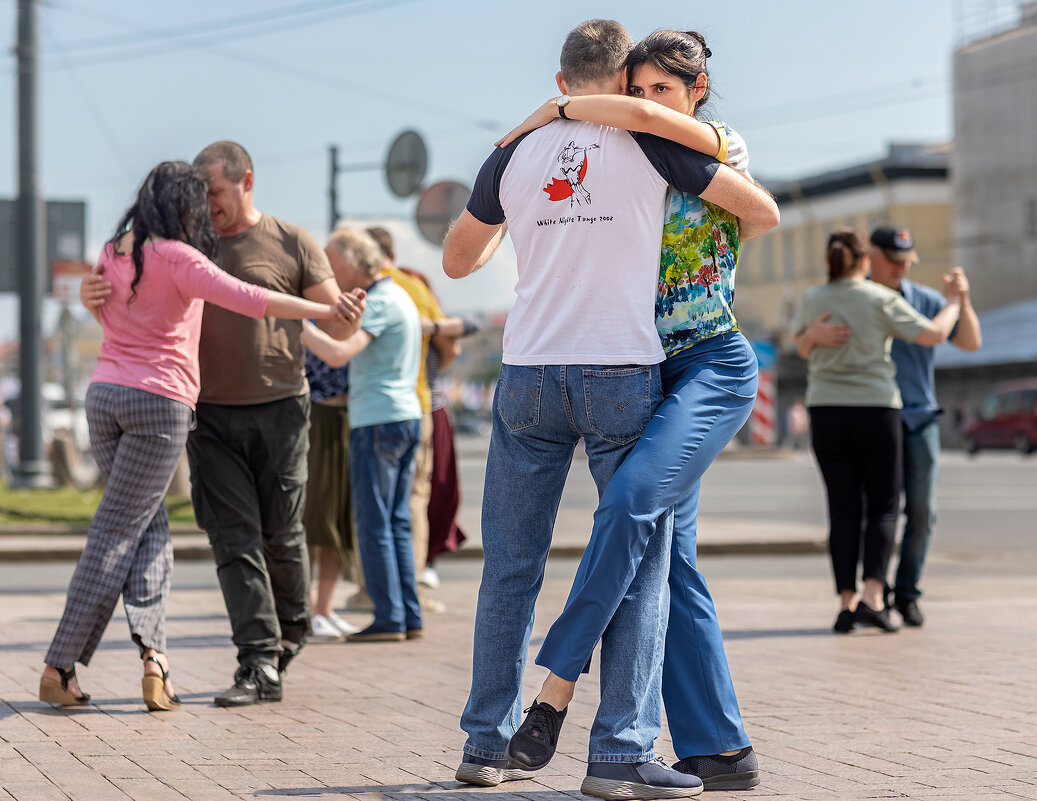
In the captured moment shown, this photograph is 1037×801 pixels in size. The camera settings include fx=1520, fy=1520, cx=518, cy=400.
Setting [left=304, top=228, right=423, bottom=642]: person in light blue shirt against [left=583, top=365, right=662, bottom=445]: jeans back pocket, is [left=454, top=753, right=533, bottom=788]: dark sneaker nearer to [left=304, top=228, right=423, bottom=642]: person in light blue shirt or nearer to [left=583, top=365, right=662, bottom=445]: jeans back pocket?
[left=583, top=365, right=662, bottom=445]: jeans back pocket

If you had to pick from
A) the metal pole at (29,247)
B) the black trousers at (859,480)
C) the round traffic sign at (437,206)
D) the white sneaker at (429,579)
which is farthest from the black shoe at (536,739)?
the metal pole at (29,247)

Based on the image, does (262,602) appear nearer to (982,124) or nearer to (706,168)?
(706,168)

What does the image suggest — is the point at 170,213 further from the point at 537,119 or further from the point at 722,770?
the point at 722,770

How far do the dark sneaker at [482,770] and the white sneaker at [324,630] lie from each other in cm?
317

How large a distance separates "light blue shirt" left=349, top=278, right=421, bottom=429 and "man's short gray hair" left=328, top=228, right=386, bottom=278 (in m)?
0.08

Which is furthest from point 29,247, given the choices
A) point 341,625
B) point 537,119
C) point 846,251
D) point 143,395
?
point 537,119

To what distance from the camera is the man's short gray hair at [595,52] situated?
3.88 meters

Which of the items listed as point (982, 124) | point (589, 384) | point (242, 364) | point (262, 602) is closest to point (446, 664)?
point (262, 602)

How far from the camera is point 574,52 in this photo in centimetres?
390

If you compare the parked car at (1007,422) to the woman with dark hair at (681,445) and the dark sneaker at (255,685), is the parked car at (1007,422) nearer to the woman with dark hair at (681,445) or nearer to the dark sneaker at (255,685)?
the dark sneaker at (255,685)

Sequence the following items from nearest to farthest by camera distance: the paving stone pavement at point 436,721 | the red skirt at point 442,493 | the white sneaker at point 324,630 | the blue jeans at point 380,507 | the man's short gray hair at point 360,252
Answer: the paving stone pavement at point 436,721 < the blue jeans at point 380,507 < the man's short gray hair at point 360,252 < the white sneaker at point 324,630 < the red skirt at point 442,493

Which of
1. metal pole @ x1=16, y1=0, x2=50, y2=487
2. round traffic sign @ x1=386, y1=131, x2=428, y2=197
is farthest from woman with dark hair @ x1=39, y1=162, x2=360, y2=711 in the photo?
metal pole @ x1=16, y1=0, x2=50, y2=487

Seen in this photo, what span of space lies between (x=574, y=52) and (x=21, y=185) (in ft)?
45.2

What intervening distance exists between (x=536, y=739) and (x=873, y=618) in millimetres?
3818
